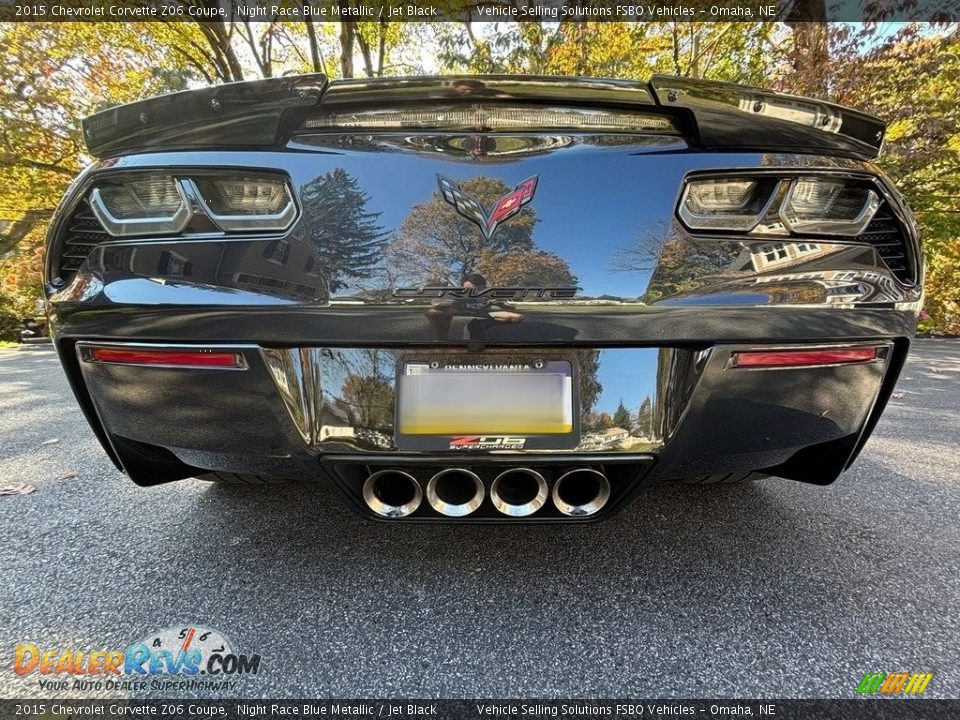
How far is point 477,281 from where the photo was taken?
3.55 feet

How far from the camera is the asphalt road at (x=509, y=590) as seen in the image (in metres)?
1.13

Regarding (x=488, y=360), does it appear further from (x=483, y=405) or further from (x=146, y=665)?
(x=146, y=665)

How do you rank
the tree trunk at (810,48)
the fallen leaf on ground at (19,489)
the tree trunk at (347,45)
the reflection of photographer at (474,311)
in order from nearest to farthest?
the reflection of photographer at (474,311) → the fallen leaf on ground at (19,489) → the tree trunk at (810,48) → the tree trunk at (347,45)

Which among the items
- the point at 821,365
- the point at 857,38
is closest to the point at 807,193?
the point at 821,365

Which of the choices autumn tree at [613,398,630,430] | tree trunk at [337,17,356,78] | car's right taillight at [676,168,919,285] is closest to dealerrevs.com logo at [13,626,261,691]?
autumn tree at [613,398,630,430]

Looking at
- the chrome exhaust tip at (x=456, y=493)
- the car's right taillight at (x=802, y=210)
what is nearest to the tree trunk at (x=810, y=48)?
the car's right taillight at (x=802, y=210)

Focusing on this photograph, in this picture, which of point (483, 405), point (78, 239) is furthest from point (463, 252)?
point (78, 239)

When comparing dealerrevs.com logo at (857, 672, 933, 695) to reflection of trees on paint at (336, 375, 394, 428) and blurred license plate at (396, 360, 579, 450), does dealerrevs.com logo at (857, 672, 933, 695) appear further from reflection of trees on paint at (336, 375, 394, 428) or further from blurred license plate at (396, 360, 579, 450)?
reflection of trees on paint at (336, 375, 394, 428)

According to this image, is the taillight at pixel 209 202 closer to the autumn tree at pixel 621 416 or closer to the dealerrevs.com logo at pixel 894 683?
the autumn tree at pixel 621 416

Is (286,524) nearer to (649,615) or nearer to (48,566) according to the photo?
(48,566)

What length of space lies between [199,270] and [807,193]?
1443 millimetres

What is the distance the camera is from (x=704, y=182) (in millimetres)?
1145

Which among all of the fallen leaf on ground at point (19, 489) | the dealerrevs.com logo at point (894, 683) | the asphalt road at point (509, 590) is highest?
the dealerrevs.com logo at point (894, 683)

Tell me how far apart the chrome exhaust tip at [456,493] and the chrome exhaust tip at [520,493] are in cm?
5
